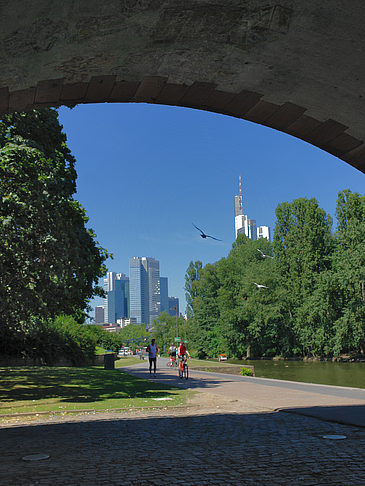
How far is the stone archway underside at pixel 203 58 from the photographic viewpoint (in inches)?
133

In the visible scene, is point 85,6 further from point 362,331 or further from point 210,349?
point 210,349

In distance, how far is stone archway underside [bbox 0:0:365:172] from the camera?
338 centimetres

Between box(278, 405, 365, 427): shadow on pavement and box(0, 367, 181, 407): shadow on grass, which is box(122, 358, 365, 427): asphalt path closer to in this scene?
box(278, 405, 365, 427): shadow on pavement

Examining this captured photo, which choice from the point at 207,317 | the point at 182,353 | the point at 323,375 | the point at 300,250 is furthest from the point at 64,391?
the point at 207,317

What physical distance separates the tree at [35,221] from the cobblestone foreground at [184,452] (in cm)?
546

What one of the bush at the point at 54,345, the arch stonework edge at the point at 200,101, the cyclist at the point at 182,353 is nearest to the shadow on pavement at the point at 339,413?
the arch stonework edge at the point at 200,101

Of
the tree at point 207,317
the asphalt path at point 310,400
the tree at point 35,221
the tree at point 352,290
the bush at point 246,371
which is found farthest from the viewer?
the tree at point 207,317

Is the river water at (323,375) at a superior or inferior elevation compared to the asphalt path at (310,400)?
inferior

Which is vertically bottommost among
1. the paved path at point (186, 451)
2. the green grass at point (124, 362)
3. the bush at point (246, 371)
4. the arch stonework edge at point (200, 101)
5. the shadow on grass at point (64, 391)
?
the green grass at point (124, 362)

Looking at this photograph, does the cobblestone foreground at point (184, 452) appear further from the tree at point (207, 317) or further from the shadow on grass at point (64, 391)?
the tree at point (207, 317)

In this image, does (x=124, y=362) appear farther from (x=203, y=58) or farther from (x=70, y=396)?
(x=203, y=58)

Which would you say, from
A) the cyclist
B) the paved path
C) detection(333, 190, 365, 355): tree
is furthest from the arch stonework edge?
detection(333, 190, 365, 355): tree

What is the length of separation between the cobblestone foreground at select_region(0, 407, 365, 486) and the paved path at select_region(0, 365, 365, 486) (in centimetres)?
1

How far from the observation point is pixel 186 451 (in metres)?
6.01
